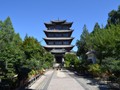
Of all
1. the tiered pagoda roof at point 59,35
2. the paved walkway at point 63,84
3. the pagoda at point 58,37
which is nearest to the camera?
the paved walkway at point 63,84

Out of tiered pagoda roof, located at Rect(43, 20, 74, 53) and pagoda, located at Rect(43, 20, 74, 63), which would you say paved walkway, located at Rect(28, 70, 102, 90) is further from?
tiered pagoda roof, located at Rect(43, 20, 74, 53)

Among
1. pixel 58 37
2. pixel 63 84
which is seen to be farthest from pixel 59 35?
pixel 63 84

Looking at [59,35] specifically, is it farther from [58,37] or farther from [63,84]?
[63,84]

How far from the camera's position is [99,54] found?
3350 cm

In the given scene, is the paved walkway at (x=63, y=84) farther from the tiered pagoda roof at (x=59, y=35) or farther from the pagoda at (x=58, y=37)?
the tiered pagoda roof at (x=59, y=35)

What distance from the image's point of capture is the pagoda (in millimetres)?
87275

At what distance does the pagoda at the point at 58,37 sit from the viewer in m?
87.3

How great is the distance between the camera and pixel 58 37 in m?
89.3

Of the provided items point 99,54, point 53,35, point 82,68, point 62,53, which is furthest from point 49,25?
point 99,54

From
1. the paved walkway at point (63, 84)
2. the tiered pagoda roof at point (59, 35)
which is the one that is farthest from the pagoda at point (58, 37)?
the paved walkway at point (63, 84)

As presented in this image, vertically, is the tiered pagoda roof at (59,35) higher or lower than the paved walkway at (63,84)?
higher

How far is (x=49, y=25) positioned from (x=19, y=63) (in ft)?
240

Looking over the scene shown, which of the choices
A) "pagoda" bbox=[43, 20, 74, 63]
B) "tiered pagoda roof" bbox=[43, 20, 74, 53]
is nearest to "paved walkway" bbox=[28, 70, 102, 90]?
"pagoda" bbox=[43, 20, 74, 63]

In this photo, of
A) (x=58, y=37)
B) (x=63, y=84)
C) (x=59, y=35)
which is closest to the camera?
(x=63, y=84)
